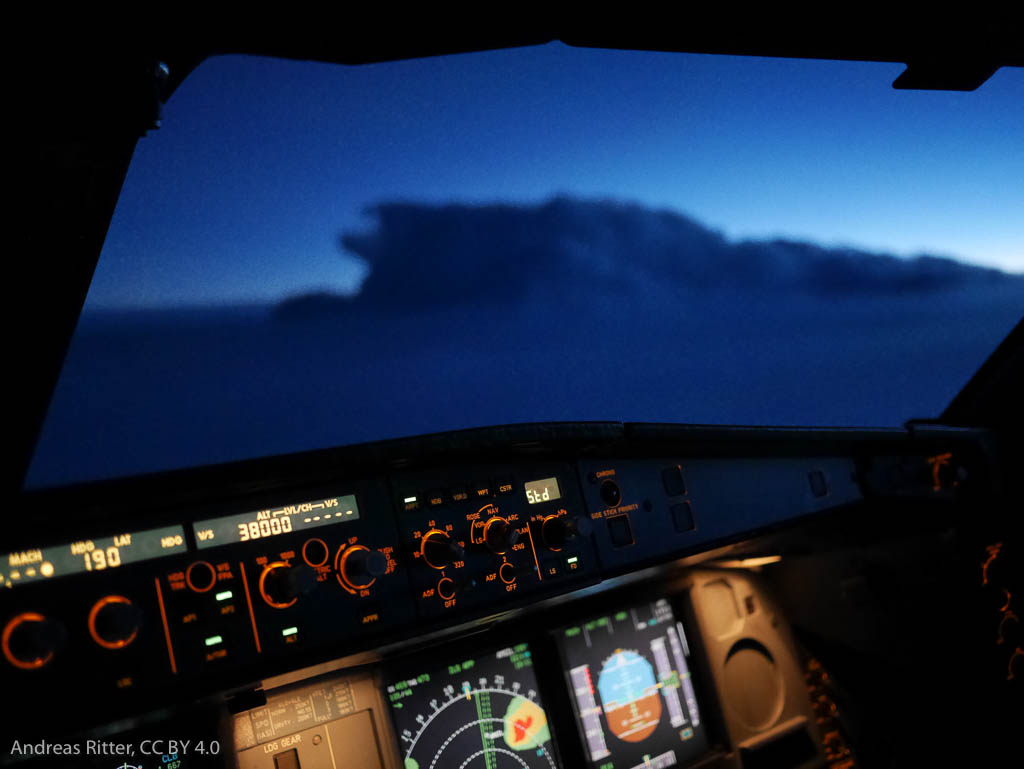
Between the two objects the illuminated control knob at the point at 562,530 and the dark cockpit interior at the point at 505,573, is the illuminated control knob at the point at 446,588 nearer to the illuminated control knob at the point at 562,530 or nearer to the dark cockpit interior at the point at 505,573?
the dark cockpit interior at the point at 505,573

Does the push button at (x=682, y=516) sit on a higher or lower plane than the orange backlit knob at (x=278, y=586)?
lower

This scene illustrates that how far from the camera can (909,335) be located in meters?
4.69

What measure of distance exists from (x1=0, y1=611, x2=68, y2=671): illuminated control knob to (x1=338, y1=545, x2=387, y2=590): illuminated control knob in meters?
0.53

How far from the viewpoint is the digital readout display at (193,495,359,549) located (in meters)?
1.50

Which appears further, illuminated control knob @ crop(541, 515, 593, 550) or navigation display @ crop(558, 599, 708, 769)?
navigation display @ crop(558, 599, 708, 769)

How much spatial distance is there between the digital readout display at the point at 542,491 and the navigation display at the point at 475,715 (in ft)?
1.77

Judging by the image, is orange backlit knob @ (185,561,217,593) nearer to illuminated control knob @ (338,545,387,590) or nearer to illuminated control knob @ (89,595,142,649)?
illuminated control knob @ (89,595,142,649)

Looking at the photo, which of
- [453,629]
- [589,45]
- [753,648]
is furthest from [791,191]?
[453,629]

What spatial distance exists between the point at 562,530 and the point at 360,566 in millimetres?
541

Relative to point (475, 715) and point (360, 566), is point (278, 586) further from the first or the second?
point (475, 715)

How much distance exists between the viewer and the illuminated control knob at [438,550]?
1.71 metres

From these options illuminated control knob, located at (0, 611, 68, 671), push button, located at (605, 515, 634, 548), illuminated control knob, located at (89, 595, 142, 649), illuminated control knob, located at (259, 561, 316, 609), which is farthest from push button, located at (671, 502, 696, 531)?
illuminated control knob, located at (0, 611, 68, 671)

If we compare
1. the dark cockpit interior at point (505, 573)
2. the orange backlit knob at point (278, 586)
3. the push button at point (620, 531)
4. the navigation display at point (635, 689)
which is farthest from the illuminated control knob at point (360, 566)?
the navigation display at point (635, 689)

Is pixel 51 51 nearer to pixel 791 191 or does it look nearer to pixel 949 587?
pixel 949 587
